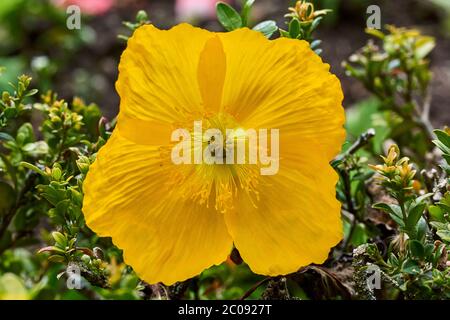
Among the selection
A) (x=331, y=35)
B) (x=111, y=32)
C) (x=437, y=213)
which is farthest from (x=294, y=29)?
(x=111, y=32)

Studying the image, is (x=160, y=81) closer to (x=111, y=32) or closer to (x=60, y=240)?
(x=60, y=240)

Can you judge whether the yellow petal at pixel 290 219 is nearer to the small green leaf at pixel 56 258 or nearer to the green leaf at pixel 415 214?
the green leaf at pixel 415 214

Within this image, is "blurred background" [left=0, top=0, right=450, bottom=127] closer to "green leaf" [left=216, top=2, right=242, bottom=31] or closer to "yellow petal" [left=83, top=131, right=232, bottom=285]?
"green leaf" [left=216, top=2, right=242, bottom=31]

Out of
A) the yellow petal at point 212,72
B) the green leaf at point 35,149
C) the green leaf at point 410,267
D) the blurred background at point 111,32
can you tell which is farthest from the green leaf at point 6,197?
the blurred background at point 111,32

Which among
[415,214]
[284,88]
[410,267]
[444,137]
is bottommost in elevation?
[410,267]

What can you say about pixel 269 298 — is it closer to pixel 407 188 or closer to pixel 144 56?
pixel 407 188

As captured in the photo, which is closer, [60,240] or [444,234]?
[444,234]

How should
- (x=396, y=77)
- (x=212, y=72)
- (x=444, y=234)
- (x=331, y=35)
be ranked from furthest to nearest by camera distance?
1. (x=331, y=35)
2. (x=396, y=77)
3. (x=212, y=72)
4. (x=444, y=234)
